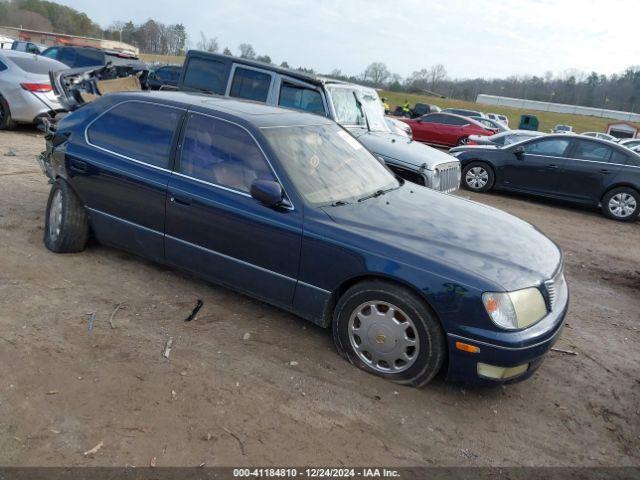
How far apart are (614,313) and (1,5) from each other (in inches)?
5233

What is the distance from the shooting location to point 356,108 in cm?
824

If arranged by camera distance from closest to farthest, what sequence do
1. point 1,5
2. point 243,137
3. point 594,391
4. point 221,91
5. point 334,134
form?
point 594,391, point 243,137, point 334,134, point 221,91, point 1,5

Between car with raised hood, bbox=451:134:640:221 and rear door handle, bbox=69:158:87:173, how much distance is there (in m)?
8.78

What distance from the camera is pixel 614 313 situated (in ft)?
16.5

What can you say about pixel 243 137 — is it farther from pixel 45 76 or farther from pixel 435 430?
pixel 45 76

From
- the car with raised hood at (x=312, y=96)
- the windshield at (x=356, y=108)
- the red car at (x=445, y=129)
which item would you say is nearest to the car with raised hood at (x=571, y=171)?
the car with raised hood at (x=312, y=96)

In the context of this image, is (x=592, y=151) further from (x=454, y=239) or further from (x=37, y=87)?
(x=37, y=87)

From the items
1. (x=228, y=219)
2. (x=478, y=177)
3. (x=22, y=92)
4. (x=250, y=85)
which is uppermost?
(x=250, y=85)

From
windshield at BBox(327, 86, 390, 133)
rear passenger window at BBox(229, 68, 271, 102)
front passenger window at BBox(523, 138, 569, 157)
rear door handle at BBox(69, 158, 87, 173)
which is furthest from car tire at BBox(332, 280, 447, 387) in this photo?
front passenger window at BBox(523, 138, 569, 157)

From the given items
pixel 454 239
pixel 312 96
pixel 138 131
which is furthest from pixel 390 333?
pixel 312 96

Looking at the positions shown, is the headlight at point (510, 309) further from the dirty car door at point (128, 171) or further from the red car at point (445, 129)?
the red car at point (445, 129)

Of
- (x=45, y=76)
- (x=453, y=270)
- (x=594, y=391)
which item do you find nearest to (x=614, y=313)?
(x=594, y=391)

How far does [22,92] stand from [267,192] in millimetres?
9121

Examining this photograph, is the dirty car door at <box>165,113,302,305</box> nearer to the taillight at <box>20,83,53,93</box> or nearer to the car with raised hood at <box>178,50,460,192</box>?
the car with raised hood at <box>178,50,460,192</box>
